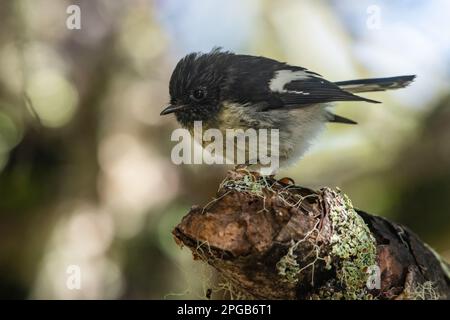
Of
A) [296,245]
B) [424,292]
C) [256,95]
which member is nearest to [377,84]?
[256,95]

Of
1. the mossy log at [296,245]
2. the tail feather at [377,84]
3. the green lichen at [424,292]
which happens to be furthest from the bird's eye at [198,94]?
the green lichen at [424,292]

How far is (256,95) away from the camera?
9.89 ft

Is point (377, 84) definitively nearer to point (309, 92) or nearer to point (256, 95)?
point (309, 92)

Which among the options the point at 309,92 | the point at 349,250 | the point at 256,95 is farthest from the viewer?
the point at 309,92

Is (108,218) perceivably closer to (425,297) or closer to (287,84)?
(287,84)

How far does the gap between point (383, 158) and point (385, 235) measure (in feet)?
6.29

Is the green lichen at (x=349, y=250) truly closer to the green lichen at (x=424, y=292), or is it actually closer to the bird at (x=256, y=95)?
the green lichen at (x=424, y=292)

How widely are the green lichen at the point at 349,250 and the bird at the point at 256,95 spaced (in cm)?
92

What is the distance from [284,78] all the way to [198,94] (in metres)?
0.51

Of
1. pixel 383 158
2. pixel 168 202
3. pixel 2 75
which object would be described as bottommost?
pixel 168 202

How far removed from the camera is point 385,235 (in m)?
2.27

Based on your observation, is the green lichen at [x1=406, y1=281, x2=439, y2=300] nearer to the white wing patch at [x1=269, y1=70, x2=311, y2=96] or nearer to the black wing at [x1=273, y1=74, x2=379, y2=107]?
the black wing at [x1=273, y1=74, x2=379, y2=107]

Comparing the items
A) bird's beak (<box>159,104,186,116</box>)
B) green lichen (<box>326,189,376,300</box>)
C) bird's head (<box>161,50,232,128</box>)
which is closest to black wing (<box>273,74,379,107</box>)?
bird's head (<box>161,50,232,128</box>)

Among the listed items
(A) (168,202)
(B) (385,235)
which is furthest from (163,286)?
(B) (385,235)
